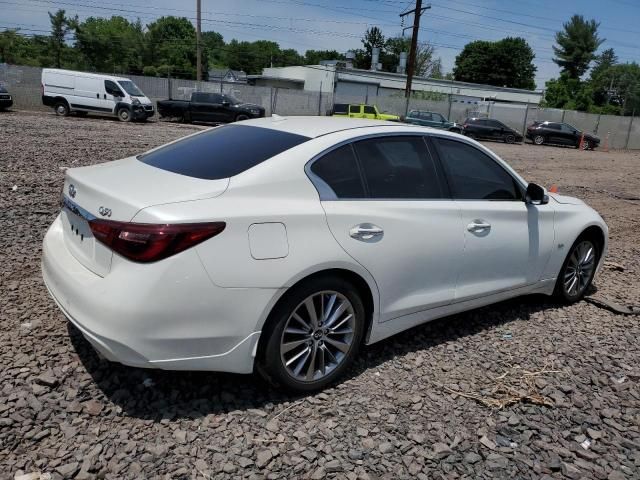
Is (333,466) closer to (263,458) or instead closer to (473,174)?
(263,458)

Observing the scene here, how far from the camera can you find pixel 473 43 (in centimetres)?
10306

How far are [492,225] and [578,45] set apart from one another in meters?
103

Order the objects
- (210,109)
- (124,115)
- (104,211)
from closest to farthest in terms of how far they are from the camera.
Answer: (104,211)
(124,115)
(210,109)

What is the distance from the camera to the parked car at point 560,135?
3344 cm

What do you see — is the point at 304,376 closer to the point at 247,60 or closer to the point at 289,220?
the point at 289,220

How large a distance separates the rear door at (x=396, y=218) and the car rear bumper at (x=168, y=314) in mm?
705

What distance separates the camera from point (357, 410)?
3182mm

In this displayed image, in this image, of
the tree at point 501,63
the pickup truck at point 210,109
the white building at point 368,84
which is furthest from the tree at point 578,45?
the pickup truck at point 210,109

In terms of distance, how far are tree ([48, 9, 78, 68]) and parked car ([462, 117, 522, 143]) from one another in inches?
1849

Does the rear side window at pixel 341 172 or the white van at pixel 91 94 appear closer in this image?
the rear side window at pixel 341 172

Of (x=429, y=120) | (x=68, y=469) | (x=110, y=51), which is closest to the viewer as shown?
(x=68, y=469)

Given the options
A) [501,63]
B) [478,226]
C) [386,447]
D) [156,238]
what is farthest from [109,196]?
[501,63]

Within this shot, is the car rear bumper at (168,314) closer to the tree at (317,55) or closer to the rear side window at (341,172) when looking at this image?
the rear side window at (341,172)

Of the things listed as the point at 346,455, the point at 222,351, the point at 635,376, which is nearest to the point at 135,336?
the point at 222,351
